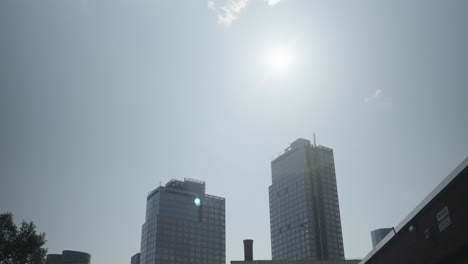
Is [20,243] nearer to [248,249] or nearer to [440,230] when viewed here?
[248,249]

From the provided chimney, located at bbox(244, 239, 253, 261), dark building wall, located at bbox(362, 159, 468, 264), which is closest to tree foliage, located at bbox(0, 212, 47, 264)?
chimney, located at bbox(244, 239, 253, 261)

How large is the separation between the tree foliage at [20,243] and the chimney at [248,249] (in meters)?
28.4

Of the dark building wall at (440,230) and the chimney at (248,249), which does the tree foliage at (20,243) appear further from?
the dark building wall at (440,230)

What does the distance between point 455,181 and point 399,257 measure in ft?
25.9

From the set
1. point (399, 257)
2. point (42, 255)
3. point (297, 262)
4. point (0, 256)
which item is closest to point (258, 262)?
point (297, 262)

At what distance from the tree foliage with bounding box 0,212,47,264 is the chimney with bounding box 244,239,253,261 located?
2841 centimetres

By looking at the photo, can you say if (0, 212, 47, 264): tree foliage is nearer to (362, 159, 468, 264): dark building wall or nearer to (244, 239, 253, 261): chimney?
(244, 239, 253, 261): chimney

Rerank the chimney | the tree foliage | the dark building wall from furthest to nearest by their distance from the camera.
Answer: the chimney → the tree foliage → the dark building wall

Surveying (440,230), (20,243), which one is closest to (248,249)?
(20,243)

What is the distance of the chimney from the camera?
6561 cm

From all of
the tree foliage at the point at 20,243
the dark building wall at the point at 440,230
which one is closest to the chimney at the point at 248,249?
the tree foliage at the point at 20,243

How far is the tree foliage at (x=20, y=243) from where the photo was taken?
50.8 metres

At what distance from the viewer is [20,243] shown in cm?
5181

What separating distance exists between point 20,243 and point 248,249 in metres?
31.9
